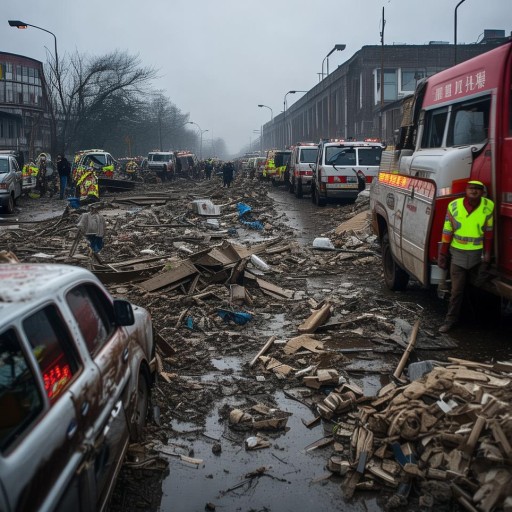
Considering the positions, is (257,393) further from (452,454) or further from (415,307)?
(415,307)

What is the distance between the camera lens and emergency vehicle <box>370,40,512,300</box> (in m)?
6.05

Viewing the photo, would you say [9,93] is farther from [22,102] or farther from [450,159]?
[450,159]

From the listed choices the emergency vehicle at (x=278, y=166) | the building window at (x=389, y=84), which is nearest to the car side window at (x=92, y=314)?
the emergency vehicle at (x=278, y=166)

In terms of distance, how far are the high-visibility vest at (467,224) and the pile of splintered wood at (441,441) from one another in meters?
1.73

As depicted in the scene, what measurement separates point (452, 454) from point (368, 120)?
53122 millimetres

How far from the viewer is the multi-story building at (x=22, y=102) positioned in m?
61.9

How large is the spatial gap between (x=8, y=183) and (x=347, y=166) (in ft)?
39.9

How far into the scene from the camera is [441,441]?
4.22m

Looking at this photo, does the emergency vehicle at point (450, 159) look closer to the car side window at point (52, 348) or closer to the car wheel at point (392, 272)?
the car wheel at point (392, 272)

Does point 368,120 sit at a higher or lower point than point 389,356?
higher

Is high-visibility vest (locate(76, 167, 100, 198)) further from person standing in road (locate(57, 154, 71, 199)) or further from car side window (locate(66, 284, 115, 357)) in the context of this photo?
car side window (locate(66, 284, 115, 357))

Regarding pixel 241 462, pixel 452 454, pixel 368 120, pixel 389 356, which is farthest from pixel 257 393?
pixel 368 120

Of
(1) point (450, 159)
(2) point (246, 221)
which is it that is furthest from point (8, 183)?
(1) point (450, 159)

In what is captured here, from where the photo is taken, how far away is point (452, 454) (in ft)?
13.3
